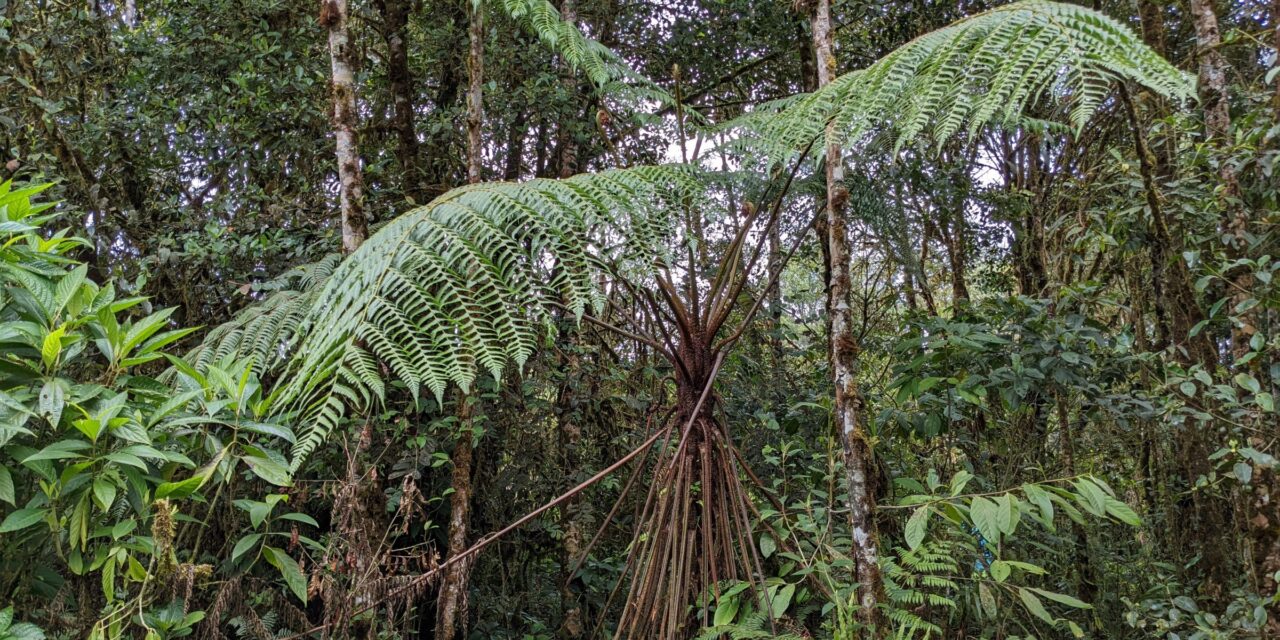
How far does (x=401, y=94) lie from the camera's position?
11.2 ft

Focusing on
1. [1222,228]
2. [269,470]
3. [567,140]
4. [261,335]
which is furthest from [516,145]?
[1222,228]

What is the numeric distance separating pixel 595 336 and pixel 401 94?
4.74 feet

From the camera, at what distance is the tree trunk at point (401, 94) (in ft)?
11.0

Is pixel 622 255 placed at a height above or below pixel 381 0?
below

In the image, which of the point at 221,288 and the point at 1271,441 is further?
the point at 221,288

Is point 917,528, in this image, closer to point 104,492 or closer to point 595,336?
point 104,492

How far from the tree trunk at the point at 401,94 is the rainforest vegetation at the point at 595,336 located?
23 millimetres

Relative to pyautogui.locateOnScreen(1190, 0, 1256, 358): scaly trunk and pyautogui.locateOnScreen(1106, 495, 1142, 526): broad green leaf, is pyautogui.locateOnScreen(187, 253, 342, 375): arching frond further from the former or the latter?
pyautogui.locateOnScreen(1190, 0, 1256, 358): scaly trunk

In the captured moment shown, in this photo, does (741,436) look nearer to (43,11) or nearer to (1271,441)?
(1271,441)

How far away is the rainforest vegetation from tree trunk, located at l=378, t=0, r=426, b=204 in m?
0.02

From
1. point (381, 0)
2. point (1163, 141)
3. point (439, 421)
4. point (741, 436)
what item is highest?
point (381, 0)

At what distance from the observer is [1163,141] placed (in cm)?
246

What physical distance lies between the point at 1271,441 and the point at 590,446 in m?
2.20

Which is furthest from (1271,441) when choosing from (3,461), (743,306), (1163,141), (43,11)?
(43,11)
